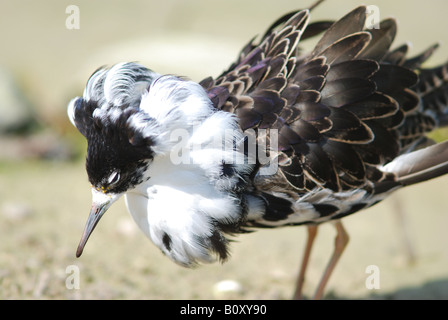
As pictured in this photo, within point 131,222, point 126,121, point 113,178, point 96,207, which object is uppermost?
point 126,121

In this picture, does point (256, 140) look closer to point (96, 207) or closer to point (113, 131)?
point (113, 131)

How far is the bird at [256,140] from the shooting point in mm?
2873

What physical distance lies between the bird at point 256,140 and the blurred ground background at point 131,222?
409 mm

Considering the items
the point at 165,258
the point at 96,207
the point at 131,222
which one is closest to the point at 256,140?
the point at 96,207

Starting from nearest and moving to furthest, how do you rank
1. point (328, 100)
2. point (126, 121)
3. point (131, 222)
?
1. point (126, 121)
2. point (328, 100)
3. point (131, 222)

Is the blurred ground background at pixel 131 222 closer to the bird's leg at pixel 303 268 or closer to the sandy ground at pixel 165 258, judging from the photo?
the sandy ground at pixel 165 258

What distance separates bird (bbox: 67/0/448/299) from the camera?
287 cm

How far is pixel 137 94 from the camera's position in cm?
299

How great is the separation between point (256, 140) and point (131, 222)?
3.17m

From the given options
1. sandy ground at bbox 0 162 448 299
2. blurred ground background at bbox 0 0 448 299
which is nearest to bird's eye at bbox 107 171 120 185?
blurred ground background at bbox 0 0 448 299

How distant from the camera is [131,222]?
5.79 m

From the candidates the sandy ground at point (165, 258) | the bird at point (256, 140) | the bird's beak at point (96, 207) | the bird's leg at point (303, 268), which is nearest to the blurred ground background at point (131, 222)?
the sandy ground at point (165, 258)
